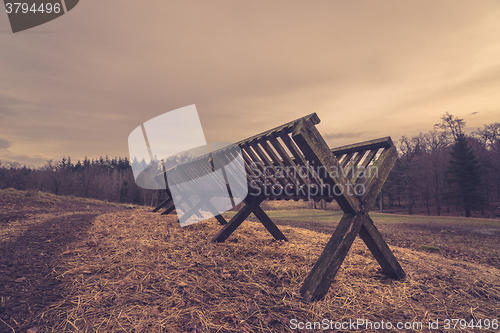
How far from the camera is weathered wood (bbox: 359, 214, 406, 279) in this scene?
3.25m

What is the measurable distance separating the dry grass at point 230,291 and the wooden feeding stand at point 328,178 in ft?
1.22

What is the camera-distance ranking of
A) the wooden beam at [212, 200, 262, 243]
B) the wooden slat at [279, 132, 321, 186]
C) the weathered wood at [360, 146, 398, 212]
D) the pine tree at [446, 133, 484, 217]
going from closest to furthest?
the wooden slat at [279, 132, 321, 186]
the weathered wood at [360, 146, 398, 212]
the wooden beam at [212, 200, 262, 243]
the pine tree at [446, 133, 484, 217]

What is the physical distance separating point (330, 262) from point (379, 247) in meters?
1.03

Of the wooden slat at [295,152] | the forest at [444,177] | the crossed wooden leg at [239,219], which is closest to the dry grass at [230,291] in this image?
the crossed wooden leg at [239,219]

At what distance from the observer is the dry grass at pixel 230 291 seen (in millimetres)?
2271

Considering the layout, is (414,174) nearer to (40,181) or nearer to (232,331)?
(232,331)

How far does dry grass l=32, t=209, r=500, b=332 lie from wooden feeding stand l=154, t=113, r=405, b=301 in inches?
14.7

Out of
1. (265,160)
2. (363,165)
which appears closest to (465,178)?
(363,165)

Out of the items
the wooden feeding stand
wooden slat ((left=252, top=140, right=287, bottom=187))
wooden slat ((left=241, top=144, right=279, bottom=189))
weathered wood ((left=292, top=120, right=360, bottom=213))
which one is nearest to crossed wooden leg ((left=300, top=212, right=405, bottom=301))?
the wooden feeding stand

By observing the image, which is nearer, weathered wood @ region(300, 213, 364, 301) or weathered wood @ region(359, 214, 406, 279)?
weathered wood @ region(300, 213, 364, 301)

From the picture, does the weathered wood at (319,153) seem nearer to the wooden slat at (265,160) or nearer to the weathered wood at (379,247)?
the weathered wood at (379,247)

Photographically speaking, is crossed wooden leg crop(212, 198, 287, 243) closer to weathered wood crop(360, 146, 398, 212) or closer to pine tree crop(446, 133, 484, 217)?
weathered wood crop(360, 146, 398, 212)

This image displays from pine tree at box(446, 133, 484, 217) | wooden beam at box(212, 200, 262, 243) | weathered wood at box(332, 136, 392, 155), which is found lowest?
pine tree at box(446, 133, 484, 217)

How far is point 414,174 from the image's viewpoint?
38969 millimetres
